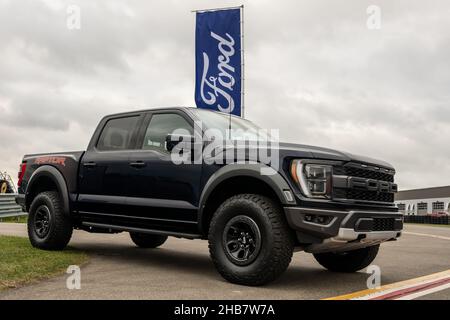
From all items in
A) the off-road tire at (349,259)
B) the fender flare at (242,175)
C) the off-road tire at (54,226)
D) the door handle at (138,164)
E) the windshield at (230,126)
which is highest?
the windshield at (230,126)

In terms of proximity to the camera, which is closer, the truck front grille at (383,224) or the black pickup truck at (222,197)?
the black pickup truck at (222,197)

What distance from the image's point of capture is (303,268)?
709cm

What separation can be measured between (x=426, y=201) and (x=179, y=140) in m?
64.2

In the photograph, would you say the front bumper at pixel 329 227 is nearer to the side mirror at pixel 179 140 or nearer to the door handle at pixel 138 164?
the side mirror at pixel 179 140

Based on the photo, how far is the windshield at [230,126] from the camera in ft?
20.5

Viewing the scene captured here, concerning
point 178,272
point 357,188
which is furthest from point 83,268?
point 357,188

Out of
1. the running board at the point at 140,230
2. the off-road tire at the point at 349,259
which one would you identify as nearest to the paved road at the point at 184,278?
the off-road tire at the point at 349,259

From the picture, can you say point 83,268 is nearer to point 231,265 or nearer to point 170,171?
point 170,171

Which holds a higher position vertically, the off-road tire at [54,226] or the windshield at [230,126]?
the windshield at [230,126]

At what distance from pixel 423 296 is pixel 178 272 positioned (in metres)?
2.75

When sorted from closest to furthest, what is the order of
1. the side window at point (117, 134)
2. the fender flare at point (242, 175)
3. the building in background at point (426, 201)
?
the fender flare at point (242, 175), the side window at point (117, 134), the building in background at point (426, 201)

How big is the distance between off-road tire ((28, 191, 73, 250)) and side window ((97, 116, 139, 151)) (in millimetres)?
1050

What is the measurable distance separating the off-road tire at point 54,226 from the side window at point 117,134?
41.3 inches

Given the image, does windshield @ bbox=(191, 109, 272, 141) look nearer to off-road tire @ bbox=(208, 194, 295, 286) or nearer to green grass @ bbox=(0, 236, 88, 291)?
off-road tire @ bbox=(208, 194, 295, 286)
